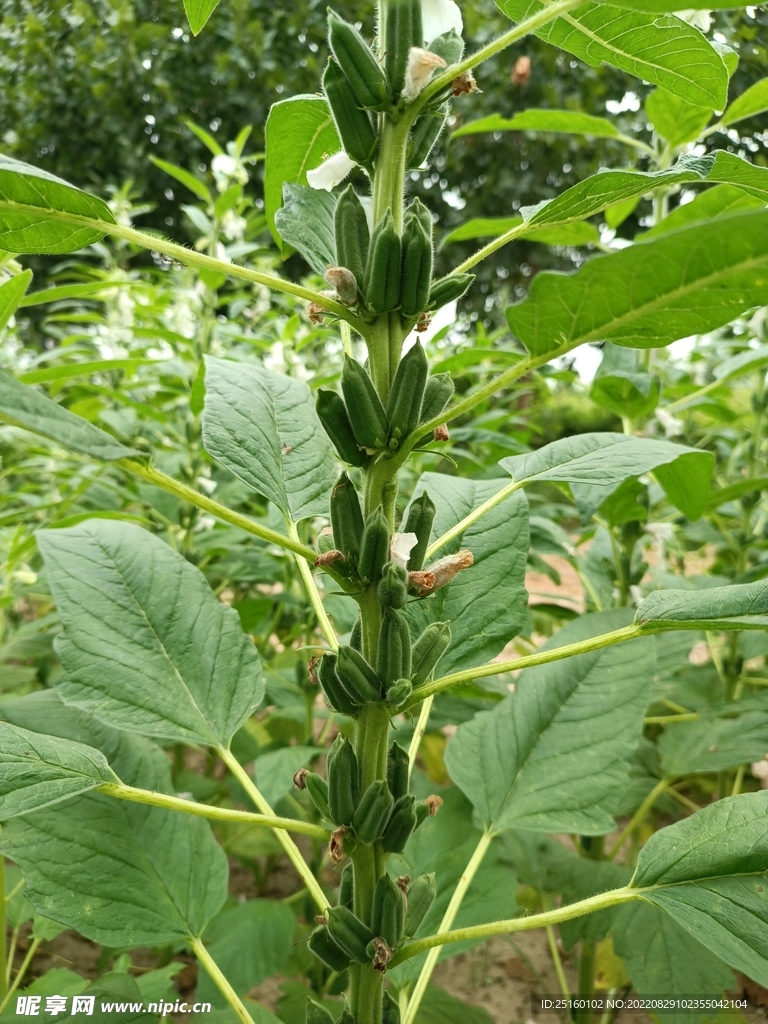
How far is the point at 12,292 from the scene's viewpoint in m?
0.79

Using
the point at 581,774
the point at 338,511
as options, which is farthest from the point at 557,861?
the point at 338,511

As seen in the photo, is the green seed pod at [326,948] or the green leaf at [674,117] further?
the green leaf at [674,117]

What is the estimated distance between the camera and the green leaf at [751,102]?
105 cm

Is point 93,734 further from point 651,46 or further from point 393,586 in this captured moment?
point 651,46

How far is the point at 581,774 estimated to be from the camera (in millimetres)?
802

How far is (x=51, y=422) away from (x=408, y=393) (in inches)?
10.6

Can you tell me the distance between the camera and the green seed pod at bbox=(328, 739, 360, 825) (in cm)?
62

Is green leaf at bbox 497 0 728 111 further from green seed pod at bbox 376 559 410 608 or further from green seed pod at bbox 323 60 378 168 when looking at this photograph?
green seed pod at bbox 376 559 410 608

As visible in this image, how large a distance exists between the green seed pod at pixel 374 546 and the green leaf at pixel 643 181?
28 cm

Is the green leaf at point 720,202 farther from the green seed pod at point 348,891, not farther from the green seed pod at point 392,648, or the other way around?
the green seed pod at point 348,891

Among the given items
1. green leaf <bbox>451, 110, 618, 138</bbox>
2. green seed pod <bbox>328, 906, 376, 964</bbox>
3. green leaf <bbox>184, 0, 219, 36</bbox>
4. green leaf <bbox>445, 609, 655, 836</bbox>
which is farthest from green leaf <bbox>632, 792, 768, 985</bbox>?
green leaf <bbox>451, 110, 618, 138</bbox>

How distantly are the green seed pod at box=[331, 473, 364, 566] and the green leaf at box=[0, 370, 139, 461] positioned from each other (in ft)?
0.56

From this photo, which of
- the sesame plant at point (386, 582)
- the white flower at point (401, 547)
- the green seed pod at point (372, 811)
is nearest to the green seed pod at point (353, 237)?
the sesame plant at point (386, 582)

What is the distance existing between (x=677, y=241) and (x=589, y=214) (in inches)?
6.6
